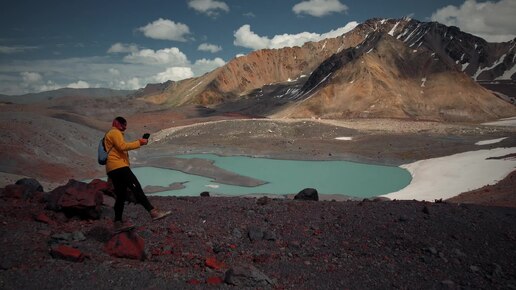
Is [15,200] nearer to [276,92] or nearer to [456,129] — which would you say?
[456,129]

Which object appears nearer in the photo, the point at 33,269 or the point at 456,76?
the point at 33,269

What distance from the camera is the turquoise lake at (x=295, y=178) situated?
29875mm

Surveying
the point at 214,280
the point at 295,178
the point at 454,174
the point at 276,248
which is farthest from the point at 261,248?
the point at 295,178

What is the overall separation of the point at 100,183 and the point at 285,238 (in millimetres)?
5760

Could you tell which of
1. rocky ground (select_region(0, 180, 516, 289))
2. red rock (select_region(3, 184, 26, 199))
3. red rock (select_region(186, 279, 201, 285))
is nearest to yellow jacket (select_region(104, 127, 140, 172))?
rocky ground (select_region(0, 180, 516, 289))

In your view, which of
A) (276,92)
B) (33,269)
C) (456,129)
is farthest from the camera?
(276,92)

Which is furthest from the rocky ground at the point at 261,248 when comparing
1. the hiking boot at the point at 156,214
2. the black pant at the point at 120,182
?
the black pant at the point at 120,182

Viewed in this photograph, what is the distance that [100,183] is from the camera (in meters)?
11.2

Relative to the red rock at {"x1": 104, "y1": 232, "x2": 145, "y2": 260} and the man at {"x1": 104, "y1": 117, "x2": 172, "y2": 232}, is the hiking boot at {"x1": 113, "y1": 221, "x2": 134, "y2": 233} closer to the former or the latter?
the man at {"x1": 104, "y1": 117, "x2": 172, "y2": 232}

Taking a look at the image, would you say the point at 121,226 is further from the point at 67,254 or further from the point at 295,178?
the point at 295,178

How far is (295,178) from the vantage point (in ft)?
115

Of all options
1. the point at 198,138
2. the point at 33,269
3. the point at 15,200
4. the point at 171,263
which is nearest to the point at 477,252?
the point at 171,263

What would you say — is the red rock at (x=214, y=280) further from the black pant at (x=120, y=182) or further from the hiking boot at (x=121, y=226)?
the black pant at (x=120, y=182)

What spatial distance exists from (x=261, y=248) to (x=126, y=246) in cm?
268
